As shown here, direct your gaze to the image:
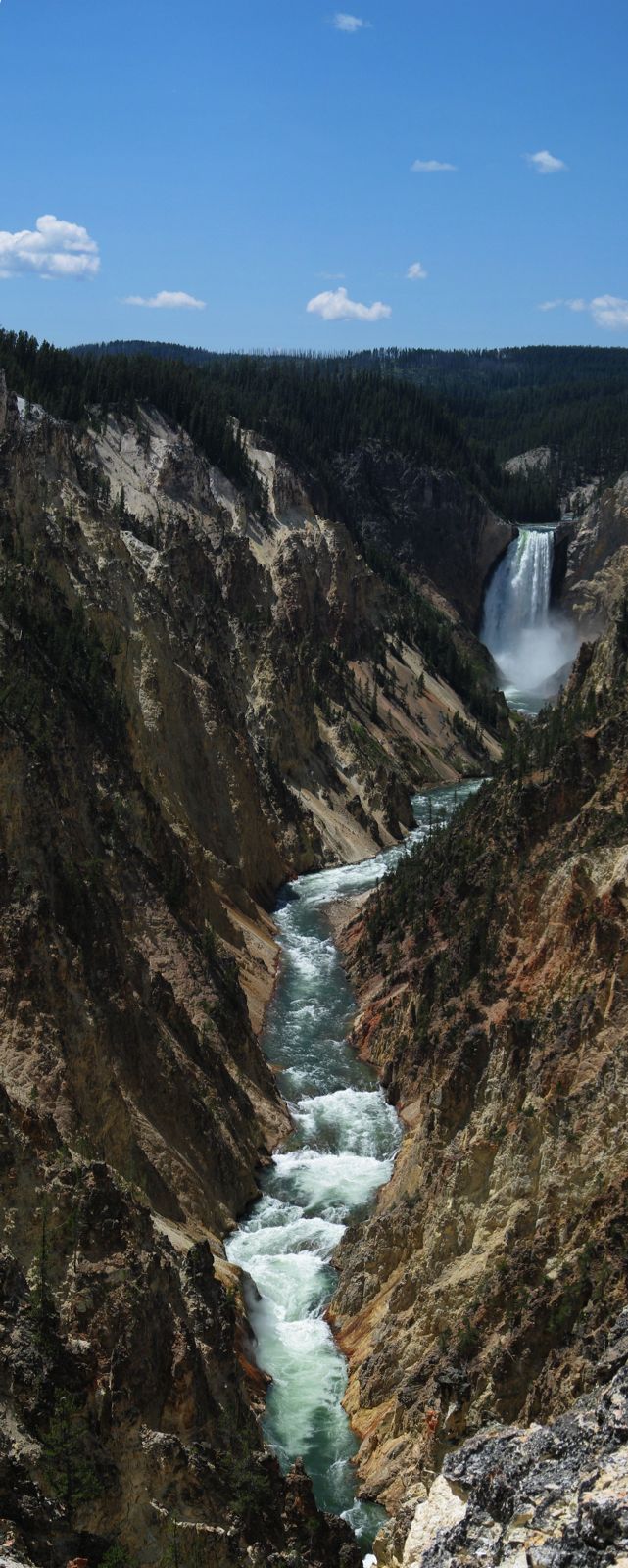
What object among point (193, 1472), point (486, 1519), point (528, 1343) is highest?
point (486, 1519)

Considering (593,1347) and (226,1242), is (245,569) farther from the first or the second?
(593,1347)

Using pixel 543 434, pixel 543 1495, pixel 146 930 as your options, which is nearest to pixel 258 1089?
pixel 146 930

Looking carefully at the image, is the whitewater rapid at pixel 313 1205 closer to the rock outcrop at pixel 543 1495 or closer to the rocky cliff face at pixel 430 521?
the rock outcrop at pixel 543 1495

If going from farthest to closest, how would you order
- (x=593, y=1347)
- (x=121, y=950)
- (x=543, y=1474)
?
(x=121, y=950), (x=593, y=1347), (x=543, y=1474)

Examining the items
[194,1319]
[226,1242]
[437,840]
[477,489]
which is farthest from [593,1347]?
[477,489]

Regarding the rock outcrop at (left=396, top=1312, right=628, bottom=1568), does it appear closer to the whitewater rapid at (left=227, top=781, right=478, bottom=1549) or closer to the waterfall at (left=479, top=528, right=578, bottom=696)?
the whitewater rapid at (left=227, top=781, right=478, bottom=1549)

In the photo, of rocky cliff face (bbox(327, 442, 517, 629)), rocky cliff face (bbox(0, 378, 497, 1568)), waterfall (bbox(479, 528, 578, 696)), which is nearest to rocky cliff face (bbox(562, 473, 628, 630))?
waterfall (bbox(479, 528, 578, 696))
